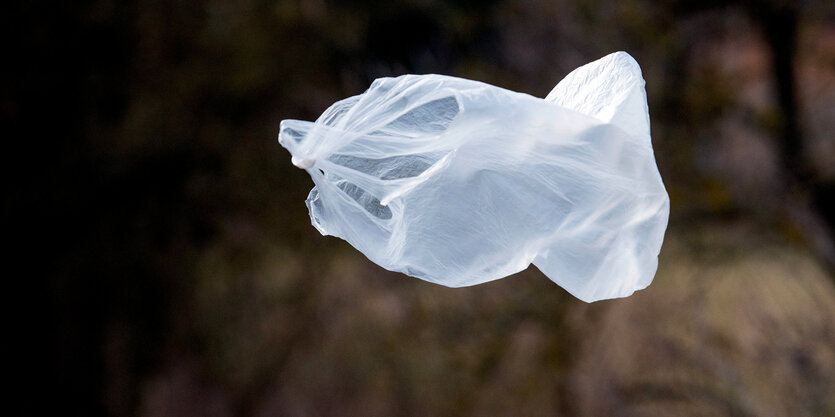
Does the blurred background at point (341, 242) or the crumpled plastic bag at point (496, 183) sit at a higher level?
the crumpled plastic bag at point (496, 183)

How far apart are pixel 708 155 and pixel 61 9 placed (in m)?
2.12

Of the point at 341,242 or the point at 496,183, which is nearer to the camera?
the point at 496,183

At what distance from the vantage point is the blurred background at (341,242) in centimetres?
239

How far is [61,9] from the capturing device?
2.33 m

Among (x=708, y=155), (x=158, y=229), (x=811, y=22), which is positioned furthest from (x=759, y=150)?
(x=158, y=229)

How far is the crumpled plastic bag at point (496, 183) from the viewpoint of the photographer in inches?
27.0

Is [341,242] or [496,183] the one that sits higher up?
[496,183]

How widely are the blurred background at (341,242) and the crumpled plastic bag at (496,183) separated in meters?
1.81

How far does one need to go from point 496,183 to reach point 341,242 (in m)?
1.98

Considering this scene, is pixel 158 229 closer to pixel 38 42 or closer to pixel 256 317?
pixel 256 317

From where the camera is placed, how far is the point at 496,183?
725 millimetres

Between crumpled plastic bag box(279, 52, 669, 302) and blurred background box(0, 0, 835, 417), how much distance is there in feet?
5.95

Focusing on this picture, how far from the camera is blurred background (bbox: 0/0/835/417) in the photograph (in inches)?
94.2

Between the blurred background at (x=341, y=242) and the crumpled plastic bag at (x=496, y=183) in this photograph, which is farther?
the blurred background at (x=341, y=242)
